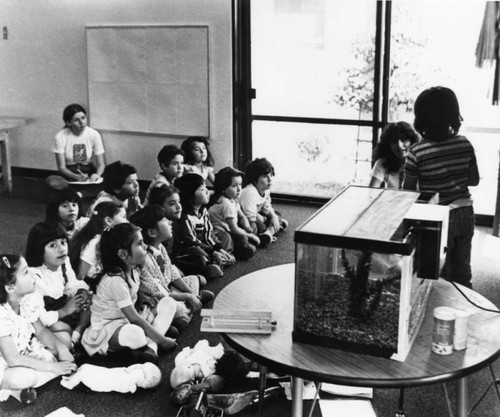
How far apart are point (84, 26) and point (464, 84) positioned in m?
3.46

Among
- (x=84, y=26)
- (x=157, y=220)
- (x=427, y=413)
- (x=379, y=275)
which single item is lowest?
(x=427, y=413)

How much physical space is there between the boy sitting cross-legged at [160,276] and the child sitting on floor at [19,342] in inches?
26.3

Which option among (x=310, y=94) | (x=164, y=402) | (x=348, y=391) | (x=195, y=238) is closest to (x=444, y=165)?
(x=348, y=391)

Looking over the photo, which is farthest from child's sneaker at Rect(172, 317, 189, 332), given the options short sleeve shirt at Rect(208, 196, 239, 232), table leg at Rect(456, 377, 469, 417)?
table leg at Rect(456, 377, 469, 417)

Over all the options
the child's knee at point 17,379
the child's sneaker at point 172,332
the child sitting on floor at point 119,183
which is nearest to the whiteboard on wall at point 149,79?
the child sitting on floor at point 119,183

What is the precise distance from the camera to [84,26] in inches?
271

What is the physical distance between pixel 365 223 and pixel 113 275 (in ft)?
5.48

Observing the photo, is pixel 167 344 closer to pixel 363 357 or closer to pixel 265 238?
pixel 363 357

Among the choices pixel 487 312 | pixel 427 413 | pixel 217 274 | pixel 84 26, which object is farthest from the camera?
pixel 84 26

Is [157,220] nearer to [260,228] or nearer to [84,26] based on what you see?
[260,228]

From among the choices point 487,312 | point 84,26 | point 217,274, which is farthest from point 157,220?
point 84,26

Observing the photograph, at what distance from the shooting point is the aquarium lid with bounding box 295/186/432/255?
6.46 feet

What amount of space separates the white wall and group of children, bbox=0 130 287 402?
161cm

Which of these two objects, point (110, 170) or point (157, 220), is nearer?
point (157, 220)
